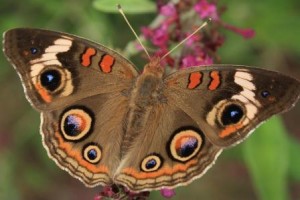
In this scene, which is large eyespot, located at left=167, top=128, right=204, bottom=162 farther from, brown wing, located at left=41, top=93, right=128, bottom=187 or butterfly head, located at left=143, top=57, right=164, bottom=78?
butterfly head, located at left=143, top=57, right=164, bottom=78

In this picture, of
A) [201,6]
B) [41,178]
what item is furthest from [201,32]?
[41,178]

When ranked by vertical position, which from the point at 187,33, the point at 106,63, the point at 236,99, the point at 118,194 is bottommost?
the point at 118,194

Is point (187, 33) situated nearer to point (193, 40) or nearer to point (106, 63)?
point (193, 40)

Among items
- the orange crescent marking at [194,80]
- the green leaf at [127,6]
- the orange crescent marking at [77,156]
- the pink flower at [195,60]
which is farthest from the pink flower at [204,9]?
the orange crescent marking at [77,156]

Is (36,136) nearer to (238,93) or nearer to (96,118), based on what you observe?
(96,118)

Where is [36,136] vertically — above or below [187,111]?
above

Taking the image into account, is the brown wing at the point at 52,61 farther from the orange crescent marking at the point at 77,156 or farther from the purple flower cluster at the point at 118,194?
the purple flower cluster at the point at 118,194

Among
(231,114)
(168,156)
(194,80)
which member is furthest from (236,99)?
(168,156)
